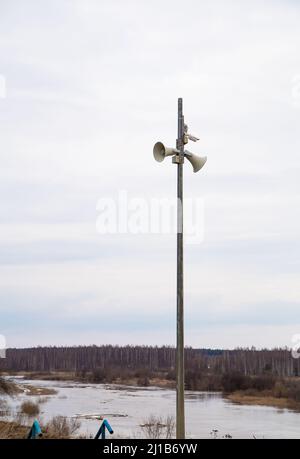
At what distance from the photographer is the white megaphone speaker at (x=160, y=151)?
29.4 ft

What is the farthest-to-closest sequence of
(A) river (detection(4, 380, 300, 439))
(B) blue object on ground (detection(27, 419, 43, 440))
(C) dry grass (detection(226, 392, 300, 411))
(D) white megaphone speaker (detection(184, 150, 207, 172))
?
(C) dry grass (detection(226, 392, 300, 411)), (A) river (detection(4, 380, 300, 439)), (B) blue object on ground (detection(27, 419, 43, 440)), (D) white megaphone speaker (detection(184, 150, 207, 172))

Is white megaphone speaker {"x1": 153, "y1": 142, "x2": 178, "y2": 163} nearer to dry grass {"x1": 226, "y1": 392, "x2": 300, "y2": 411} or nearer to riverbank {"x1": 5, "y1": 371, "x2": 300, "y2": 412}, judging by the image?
riverbank {"x1": 5, "y1": 371, "x2": 300, "y2": 412}

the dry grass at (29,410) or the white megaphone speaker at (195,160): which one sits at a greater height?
the white megaphone speaker at (195,160)

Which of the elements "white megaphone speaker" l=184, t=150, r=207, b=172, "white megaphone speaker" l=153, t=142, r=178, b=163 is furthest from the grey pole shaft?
"white megaphone speaker" l=153, t=142, r=178, b=163

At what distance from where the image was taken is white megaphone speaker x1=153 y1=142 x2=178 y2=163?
29.4 ft

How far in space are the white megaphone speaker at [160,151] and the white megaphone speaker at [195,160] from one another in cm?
31

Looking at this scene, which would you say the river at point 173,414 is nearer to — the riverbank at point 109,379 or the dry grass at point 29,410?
the dry grass at point 29,410

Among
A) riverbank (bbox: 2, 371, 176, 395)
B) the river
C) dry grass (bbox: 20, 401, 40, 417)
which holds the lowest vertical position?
the river

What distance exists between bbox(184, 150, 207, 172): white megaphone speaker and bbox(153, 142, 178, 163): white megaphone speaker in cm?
31

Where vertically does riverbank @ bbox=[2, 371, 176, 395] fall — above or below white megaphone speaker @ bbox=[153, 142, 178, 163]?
below

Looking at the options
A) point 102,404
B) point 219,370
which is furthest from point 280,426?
point 219,370

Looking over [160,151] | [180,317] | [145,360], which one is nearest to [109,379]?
[145,360]

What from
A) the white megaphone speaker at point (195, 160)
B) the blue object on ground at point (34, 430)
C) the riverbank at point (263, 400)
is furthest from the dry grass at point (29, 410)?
the white megaphone speaker at point (195, 160)

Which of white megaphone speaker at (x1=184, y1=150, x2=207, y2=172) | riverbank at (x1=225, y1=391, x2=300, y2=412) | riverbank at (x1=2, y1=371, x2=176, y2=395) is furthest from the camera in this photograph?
riverbank at (x1=2, y1=371, x2=176, y2=395)
